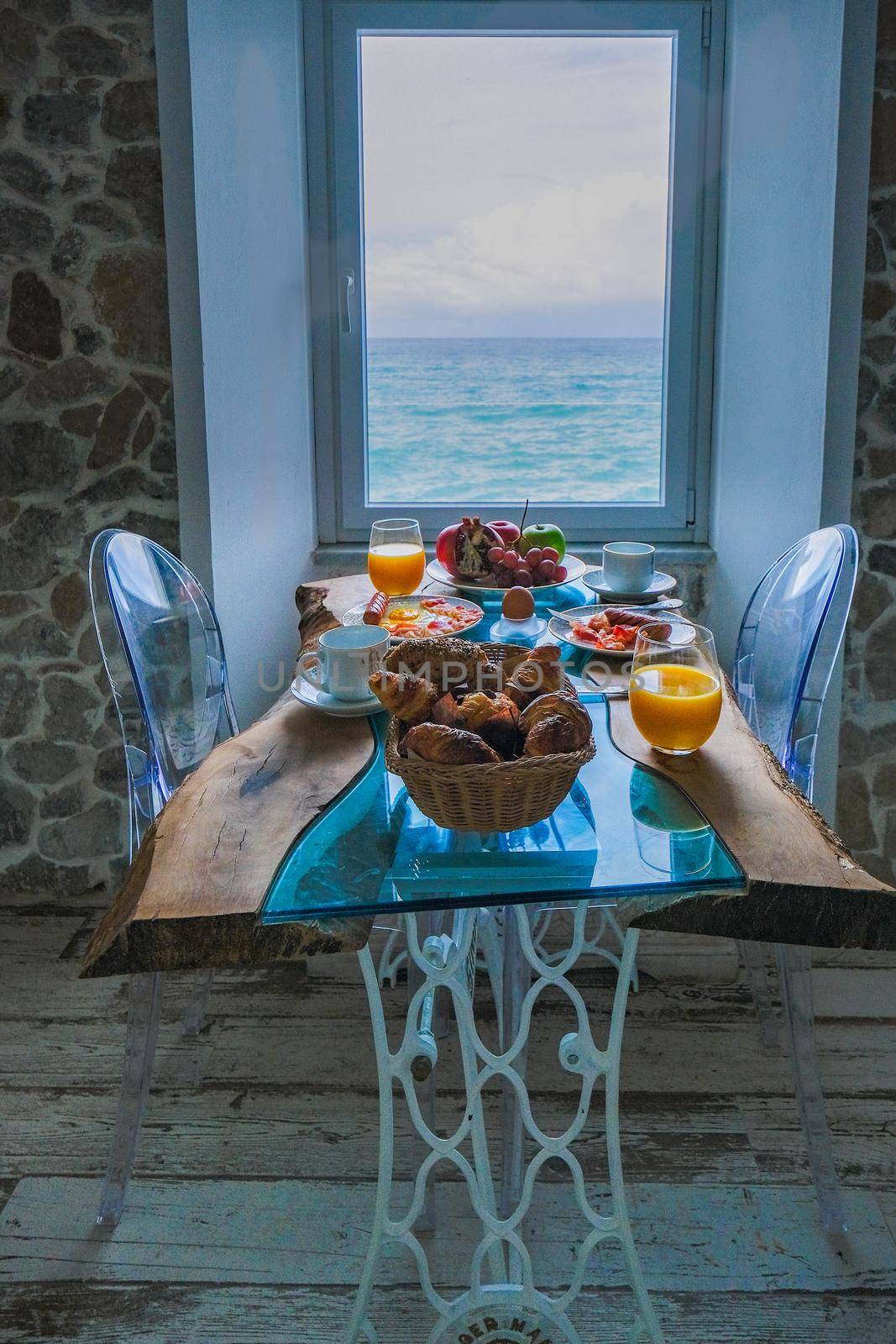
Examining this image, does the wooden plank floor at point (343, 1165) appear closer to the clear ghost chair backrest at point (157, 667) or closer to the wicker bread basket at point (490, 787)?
the clear ghost chair backrest at point (157, 667)

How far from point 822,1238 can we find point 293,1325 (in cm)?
76

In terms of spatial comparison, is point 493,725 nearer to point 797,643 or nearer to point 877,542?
point 797,643

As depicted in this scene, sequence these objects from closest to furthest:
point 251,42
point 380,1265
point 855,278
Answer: point 380,1265 < point 855,278 < point 251,42

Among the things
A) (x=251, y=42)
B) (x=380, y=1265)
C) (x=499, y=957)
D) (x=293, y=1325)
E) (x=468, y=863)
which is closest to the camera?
(x=468, y=863)

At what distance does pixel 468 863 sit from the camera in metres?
1.28

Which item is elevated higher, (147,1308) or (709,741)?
(709,741)

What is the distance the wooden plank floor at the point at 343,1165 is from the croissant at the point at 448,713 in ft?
2.85

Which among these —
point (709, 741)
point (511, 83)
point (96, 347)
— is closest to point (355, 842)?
point (709, 741)

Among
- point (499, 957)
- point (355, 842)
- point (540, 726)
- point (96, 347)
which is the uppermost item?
point (96, 347)

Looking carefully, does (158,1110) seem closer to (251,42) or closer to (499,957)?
(499,957)

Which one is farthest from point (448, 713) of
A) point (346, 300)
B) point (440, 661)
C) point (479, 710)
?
point (346, 300)

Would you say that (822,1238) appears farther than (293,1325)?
Yes

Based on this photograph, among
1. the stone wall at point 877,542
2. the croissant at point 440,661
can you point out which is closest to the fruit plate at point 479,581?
the stone wall at point 877,542

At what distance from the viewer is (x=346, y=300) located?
3096 mm
